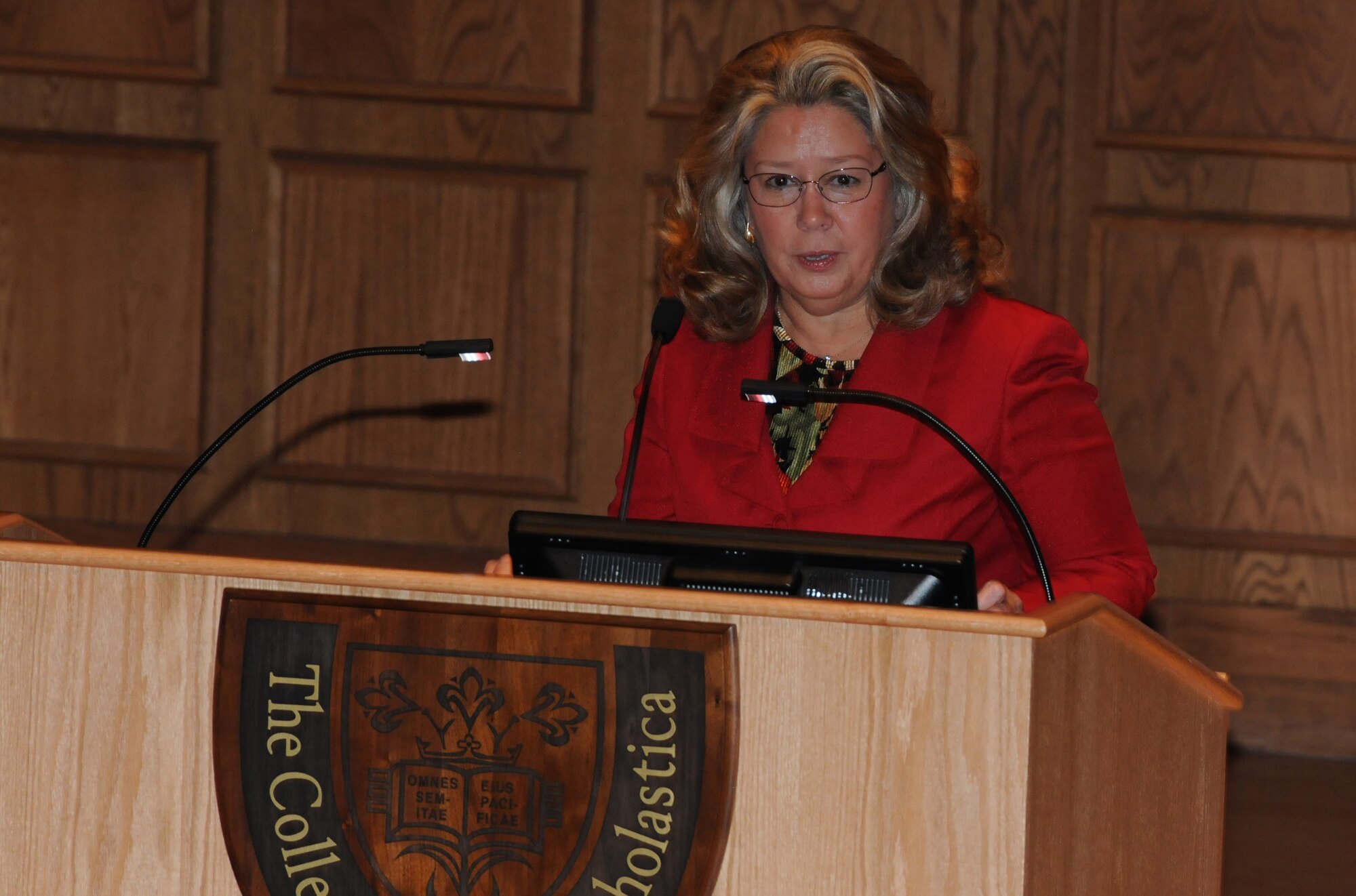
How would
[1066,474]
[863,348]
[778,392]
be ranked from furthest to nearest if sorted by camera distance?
1. [863,348]
2. [1066,474]
3. [778,392]

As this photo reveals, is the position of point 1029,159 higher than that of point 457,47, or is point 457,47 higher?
point 457,47

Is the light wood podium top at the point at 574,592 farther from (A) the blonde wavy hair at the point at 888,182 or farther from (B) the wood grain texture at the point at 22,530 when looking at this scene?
(A) the blonde wavy hair at the point at 888,182

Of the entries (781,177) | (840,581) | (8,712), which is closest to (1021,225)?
(781,177)

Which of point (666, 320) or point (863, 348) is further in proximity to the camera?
point (863, 348)

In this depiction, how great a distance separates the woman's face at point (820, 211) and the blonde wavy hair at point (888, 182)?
0.07 feet

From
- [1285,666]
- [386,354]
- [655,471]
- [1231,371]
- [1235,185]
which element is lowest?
[1285,666]

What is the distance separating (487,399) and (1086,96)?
1513mm

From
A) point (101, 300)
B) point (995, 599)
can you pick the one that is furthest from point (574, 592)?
point (101, 300)

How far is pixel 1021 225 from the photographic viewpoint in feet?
12.3

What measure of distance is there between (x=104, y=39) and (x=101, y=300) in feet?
2.01

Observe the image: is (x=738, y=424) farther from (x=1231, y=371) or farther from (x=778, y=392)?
(x=1231, y=371)

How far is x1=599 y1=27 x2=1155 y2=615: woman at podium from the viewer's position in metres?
2.13

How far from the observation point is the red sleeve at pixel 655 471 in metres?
2.36

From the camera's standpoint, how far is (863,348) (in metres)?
2.32
